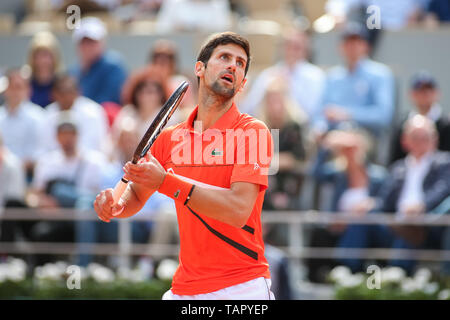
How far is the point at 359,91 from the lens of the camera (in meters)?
9.80

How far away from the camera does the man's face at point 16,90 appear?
10.1m

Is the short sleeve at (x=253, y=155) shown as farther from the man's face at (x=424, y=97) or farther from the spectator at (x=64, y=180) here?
the man's face at (x=424, y=97)

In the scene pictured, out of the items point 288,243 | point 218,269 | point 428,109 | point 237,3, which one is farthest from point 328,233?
point 237,3

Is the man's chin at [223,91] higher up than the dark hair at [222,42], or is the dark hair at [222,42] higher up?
the dark hair at [222,42]

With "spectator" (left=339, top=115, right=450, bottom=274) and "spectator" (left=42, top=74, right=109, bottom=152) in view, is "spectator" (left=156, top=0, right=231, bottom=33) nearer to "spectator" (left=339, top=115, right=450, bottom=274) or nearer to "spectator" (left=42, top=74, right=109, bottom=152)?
"spectator" (left=42, top=74, right=109, bottom=152)

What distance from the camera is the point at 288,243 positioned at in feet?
28.2

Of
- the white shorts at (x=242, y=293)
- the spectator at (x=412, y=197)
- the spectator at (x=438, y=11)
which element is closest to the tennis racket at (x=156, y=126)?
the white shorts at (x=242, y=293)

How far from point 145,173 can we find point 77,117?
234 inches

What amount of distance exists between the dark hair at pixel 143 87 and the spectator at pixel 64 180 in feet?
2.43

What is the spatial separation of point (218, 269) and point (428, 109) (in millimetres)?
5730

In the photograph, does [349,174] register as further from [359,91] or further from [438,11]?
[438,11]

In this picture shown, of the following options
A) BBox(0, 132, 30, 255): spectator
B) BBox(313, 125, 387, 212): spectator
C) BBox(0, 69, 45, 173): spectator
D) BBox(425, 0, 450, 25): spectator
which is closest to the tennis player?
BBox(313, 125, 387, 212): spectator

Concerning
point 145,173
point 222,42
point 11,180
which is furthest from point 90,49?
point 145,173
